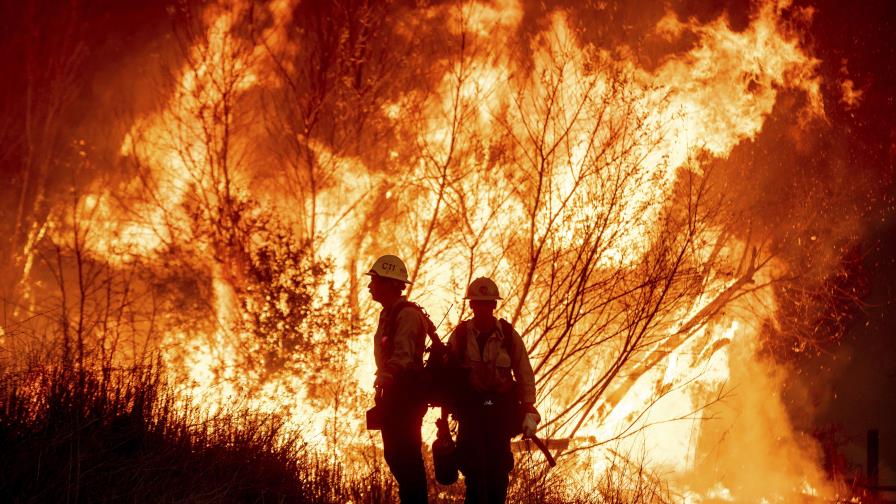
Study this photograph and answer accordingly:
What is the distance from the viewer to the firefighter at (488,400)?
5.89 m

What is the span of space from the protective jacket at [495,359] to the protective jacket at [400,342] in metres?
0.27

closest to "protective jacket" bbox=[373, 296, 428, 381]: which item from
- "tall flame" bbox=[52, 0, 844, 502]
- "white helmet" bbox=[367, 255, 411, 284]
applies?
"white helmet" bbox=[367, 255, 411, 284]

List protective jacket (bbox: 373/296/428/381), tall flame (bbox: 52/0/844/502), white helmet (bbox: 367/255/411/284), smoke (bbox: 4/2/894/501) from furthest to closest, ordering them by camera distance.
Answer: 1. smoke (bbox: 4/2/894/501)
2. tall flame (bbox: 52/0/844/502)
3. white helmet (bbox: 367/255/411/284)
4. protective jacket (bbox: 373/296/428/381)

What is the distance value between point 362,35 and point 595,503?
801 cm

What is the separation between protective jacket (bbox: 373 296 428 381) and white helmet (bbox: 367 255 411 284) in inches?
7.5

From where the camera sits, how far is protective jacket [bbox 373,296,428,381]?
5.76 meters

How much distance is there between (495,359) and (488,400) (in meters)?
0.29

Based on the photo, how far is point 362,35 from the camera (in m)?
13.0

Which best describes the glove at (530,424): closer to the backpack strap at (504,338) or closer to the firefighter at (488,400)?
the firefighter at (488,400)

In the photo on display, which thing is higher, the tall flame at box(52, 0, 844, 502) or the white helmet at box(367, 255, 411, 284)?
the tall flame at box(52, 0, 844, 502)

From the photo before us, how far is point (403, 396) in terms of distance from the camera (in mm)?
5855

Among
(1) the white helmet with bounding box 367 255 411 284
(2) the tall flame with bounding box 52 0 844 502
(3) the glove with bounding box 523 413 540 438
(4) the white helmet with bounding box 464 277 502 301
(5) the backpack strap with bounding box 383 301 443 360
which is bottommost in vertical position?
(3) the glove with bounding box 523 413 540 438

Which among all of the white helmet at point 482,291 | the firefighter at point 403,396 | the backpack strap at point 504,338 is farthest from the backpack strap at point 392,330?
the white helmet at point 482,291

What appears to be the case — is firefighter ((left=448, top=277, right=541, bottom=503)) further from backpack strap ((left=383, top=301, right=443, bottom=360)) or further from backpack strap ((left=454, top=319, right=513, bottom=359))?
backpack strap ((left=383, top=301, right=443, bottom=360))
